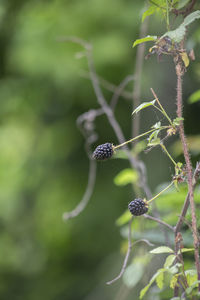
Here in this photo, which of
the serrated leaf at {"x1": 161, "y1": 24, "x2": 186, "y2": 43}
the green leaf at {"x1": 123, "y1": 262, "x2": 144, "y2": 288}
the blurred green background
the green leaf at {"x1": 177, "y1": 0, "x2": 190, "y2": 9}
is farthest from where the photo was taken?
the blurred green background

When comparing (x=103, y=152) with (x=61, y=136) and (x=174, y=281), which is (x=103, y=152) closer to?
(x=174, y=281)

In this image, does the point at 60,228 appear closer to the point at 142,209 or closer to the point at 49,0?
the point at 49,0

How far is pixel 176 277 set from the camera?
0.82 metres

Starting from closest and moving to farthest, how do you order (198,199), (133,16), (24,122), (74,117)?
1. (198,199)
2. (133,16)
3. (74,117)
4. (24,122)

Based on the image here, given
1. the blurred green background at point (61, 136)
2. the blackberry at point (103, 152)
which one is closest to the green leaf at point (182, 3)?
the blackberry at point (103, 152)

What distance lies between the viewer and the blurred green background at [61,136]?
9.74ft

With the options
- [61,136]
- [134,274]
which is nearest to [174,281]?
[134,274]

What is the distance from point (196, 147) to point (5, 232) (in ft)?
7.87

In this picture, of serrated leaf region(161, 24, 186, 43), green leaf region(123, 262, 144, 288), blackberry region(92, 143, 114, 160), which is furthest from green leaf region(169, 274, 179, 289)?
green leaf region(123, 262, 144, 288)

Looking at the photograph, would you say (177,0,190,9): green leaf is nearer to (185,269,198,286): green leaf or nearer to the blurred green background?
(185,269,198,286): green leaf

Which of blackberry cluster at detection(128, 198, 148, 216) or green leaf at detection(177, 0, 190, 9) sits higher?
green leaf at detection(177, 0, 190, 9)

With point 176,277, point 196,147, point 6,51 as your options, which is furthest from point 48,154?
point 176,277

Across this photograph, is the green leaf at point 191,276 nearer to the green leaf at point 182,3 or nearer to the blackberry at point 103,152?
the blackberry at point 103,152

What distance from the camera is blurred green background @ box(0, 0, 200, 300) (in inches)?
117
